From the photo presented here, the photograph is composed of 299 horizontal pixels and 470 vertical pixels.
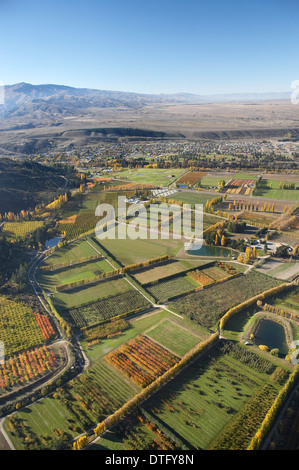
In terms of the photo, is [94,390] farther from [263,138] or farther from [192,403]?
[263,138]

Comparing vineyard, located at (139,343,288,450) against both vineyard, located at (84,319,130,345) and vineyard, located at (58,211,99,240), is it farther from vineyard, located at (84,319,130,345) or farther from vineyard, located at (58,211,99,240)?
vineyard, located at (58,211,99,240)

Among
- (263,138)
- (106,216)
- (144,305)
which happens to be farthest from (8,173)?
(263,138)

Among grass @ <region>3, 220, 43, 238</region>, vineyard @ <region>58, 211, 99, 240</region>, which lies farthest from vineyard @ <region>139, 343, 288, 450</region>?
grass @ <region>3, 220, 43, 238</region>

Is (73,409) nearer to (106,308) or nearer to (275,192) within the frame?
(106,308)

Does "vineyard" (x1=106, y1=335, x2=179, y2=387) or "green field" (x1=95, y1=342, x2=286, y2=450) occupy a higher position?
"vineyard" (x1=106, y1=335, x2=179, y2=387)

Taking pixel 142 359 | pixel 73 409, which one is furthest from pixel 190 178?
pixel 73 409

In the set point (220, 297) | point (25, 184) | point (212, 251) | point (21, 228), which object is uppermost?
point (25, 184)
